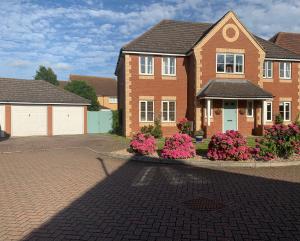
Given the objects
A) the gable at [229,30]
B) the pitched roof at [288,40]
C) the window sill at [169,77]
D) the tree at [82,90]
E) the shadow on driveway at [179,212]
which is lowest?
the shadow on driveway at [179,212]

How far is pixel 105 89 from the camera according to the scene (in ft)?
220

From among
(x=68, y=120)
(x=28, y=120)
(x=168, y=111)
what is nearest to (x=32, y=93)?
(x=28, y=120)

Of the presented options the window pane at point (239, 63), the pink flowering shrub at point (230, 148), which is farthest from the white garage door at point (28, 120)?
the pink flowering shrub at point (230, 148)

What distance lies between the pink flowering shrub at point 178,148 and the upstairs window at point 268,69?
16.3 m

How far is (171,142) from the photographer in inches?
559

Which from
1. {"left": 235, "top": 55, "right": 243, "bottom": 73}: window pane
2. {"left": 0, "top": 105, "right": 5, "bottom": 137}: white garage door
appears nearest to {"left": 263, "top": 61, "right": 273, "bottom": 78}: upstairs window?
{"left": 235, "top": 55, "right": 243, "bottom": 73}: window pane

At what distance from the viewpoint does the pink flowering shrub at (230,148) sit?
42.6 ft

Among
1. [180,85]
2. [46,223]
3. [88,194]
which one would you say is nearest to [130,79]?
Answer: [180,85]

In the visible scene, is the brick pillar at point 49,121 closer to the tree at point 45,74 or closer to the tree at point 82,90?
the tree at point 82,90

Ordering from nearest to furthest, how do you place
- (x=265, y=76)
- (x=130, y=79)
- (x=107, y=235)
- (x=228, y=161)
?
(x=107, y=235) < (x=228, y=161) < (x=130, y=79) < (x=265, y=76)

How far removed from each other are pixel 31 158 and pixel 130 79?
1175 centimetres

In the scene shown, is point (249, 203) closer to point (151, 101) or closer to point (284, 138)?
point (284, 138)

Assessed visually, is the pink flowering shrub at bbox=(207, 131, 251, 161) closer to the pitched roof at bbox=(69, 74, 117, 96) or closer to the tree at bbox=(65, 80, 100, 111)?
the tree at bbox=(65, 80, 100, 111)

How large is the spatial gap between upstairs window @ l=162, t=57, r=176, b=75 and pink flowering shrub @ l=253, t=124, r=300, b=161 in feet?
44.8
